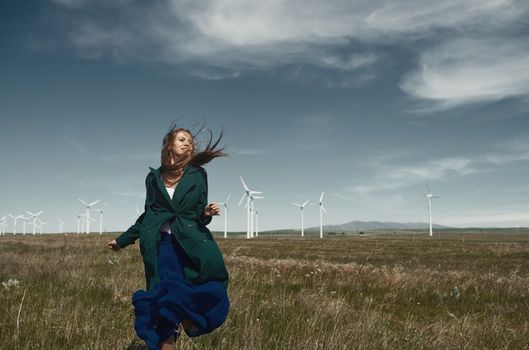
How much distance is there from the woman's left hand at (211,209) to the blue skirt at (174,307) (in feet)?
2.08

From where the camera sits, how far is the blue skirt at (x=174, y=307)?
3551 millimetres

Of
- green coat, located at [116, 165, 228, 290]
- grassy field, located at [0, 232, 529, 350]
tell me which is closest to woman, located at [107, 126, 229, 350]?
green coat, located at [116, 165, 228, 290]

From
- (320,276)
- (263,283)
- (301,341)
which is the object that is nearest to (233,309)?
(301,341)

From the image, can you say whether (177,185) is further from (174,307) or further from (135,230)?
(174,307)

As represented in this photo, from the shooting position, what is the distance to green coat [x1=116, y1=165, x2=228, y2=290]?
3887 mm

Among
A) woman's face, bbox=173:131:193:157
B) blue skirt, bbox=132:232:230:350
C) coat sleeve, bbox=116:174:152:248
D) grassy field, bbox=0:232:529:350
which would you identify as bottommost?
grassy field, bbox=0:232:529:350

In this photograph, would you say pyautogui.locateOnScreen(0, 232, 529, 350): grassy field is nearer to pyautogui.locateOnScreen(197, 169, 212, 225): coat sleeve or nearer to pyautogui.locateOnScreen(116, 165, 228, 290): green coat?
pyautogui.locateOnScreen(116, 165, 228, 290): green coat

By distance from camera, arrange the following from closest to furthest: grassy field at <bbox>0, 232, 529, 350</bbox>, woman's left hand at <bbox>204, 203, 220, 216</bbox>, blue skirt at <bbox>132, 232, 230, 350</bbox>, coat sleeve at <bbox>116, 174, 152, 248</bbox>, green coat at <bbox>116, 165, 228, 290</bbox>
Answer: blue skirt at <bbox>132, 232, 230, 350</bbox> < green coat at <bbox>116, 165, 228, 290</bbox> < woman's left hand at <bbox>204, 203, 220, 216</bbox> < coat sleeve at <bbox>116, 174, 152, 248</bbox> < grassy field at <bbox>0, 232, 529, 350</bbox>

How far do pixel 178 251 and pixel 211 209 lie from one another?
0.47 meters

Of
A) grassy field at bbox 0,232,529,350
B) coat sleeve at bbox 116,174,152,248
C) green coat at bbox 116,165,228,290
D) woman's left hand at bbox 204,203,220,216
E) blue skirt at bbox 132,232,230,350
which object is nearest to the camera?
blue skirt at bbox 132,232,230,350

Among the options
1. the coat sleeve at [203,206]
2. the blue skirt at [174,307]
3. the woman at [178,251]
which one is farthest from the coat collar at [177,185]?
the blue skirt at [174,307]

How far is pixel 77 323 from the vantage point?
16.5ft

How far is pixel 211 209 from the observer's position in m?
4.18

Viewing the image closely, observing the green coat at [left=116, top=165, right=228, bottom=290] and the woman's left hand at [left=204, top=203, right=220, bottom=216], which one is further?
the woman's left hand at [left=204, top=203, right=220, bottom=216]
